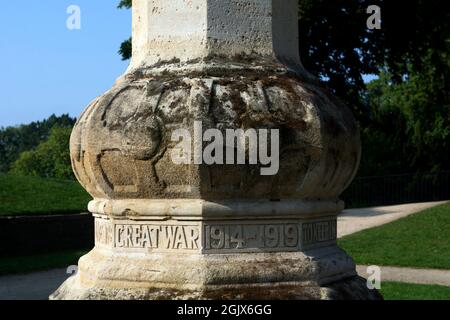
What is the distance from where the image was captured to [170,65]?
4031mm

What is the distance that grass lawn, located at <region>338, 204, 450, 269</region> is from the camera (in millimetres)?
14594

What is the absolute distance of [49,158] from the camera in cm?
7044

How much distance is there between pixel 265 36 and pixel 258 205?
995 mm

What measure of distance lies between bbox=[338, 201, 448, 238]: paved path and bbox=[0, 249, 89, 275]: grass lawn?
690 cm

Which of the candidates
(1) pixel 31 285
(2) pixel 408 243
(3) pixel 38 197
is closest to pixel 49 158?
(3) pixel 38 197

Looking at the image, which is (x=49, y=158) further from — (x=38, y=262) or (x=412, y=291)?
(x=412, y=291)

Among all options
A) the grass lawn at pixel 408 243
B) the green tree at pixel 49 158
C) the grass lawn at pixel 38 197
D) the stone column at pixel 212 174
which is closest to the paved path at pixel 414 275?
the grass lawn at pixel 408 243

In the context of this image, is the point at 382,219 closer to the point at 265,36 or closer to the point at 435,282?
the point at 435,282

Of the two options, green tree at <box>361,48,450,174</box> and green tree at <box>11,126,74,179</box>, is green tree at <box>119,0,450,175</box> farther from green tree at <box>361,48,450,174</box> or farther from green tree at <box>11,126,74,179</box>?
green tree at <box>11,126,74,179</box>

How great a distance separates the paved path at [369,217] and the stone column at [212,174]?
15.0 m

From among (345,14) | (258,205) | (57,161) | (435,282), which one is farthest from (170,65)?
(57,161)
